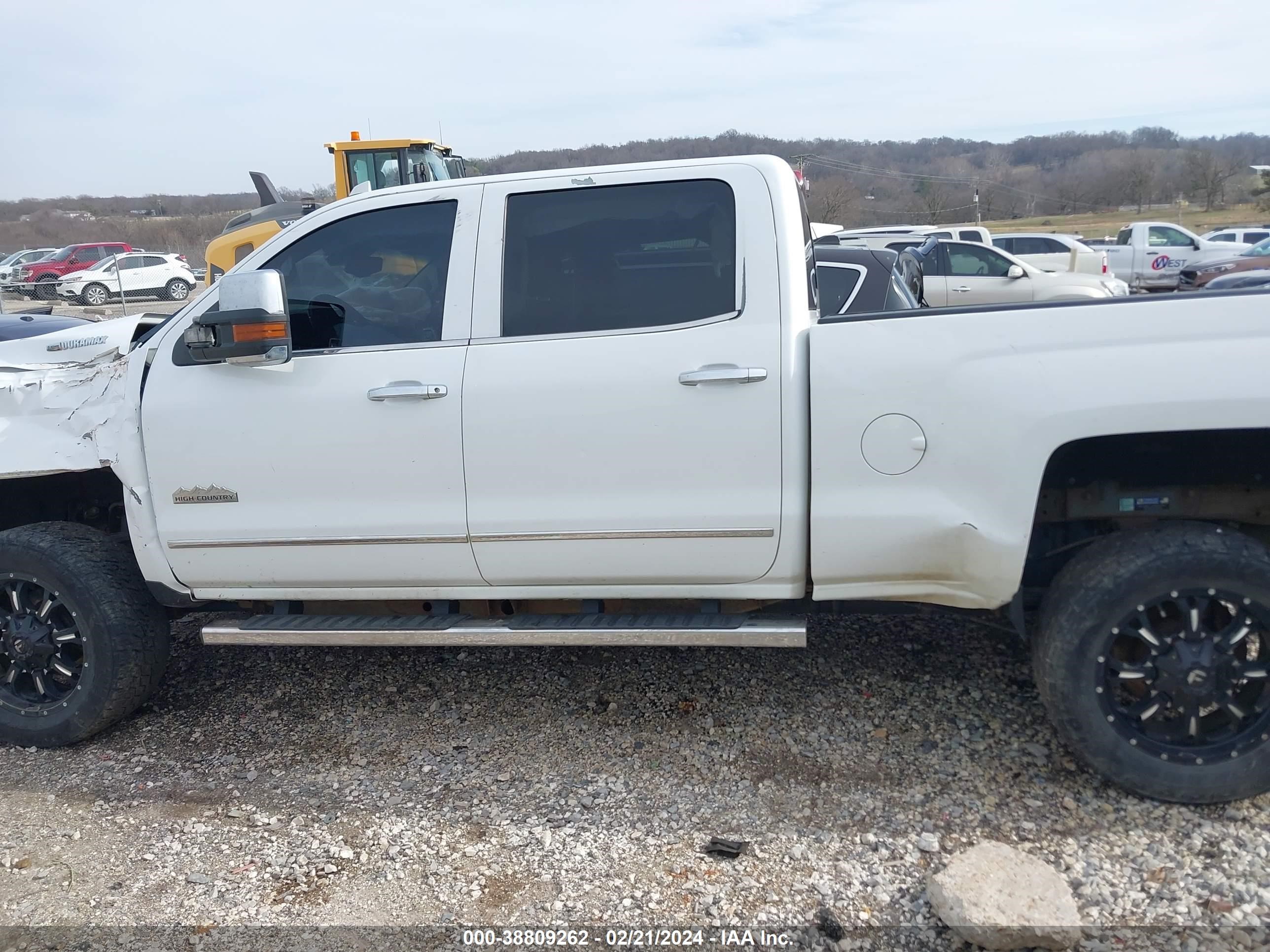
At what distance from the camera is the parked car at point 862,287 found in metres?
6.91

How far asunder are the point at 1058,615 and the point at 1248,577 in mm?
530

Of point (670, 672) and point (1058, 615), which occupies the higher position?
point (1058, 615)

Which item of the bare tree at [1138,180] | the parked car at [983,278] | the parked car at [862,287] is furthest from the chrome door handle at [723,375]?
the bare tree at [1138,180]

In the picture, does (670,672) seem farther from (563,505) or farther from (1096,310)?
(1096,310)

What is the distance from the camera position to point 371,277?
11.3ft

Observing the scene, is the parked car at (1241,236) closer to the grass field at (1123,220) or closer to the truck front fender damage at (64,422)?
the grass field at (1123,220)

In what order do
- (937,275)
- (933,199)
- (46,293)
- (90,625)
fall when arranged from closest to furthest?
(90,625)
(937,275)
(46,293)
(933,199)

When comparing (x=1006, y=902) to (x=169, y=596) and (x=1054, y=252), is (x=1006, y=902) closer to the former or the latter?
(x=169, y=596)

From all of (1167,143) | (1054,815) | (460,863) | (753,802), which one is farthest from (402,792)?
(1167,143)

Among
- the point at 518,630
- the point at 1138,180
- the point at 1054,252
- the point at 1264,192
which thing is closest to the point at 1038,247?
the point at 1054,252

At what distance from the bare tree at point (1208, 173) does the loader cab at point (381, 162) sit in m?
51.4

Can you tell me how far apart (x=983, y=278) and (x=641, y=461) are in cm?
1440

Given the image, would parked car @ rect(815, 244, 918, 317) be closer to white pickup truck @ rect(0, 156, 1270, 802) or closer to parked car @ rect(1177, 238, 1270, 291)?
white pickup truck @ rect(0, 156, 1270, 802)

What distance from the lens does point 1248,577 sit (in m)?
2.79
